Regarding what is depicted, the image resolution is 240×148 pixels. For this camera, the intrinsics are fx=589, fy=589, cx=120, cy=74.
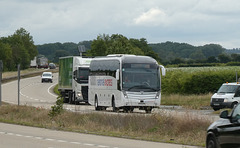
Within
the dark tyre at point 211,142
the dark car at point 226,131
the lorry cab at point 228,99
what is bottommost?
the lorry cab at point 228,99

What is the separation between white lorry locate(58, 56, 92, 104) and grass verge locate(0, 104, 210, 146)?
16737mm

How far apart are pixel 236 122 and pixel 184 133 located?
7710 millimetres

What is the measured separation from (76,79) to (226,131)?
109 ft

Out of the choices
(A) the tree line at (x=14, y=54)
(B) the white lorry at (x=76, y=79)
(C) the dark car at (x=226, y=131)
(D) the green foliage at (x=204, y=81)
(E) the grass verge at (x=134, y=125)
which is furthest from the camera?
(A) the tree line at (x=14, y=54)

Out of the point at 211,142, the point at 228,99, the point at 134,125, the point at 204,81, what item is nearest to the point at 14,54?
the point at 204,81

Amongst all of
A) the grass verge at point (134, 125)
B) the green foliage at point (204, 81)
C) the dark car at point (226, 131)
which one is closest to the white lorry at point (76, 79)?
the green foliage at point (204, 81)

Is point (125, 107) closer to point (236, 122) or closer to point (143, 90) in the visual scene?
point (143, 90)

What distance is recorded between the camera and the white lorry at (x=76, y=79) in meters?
43.4

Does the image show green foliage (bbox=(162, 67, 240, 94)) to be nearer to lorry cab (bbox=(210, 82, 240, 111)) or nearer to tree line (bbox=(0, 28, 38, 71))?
lorry cab (bbox=(210, 82, 240, 111))

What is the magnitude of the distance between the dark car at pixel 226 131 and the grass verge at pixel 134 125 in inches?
162

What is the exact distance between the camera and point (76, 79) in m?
44.0

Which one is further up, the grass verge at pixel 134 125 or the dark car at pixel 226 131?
the dark car at pixel 226 131

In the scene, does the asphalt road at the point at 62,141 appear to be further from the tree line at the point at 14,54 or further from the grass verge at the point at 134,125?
the tree line at the point at 14,54

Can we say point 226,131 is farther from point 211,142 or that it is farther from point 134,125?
point 134,125
